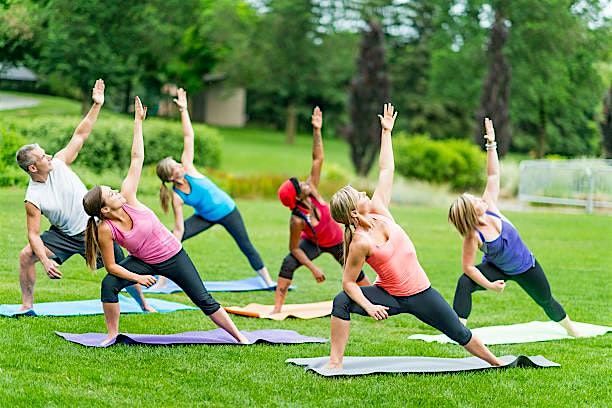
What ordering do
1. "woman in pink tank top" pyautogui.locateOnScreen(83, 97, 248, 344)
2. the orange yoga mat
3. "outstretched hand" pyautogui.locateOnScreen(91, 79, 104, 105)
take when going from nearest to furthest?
"woman in pink tank top" pyautogui.locateOnScreen(83, 97, 248, 344)
"outstretched hand" pyautogui.locateOnScreen(91, 79, 104, 105)
the orange yoga mat

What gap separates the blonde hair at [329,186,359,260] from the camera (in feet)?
21.8

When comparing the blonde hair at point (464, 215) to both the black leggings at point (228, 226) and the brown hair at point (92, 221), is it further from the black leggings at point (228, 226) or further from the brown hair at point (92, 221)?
the black leggings at point (228, 226)

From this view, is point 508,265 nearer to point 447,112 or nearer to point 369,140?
point 369,140

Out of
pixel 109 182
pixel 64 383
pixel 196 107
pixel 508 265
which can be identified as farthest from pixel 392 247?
pixel 196 107

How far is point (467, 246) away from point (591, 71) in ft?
143

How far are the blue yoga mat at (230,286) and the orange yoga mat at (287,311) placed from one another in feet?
3.28

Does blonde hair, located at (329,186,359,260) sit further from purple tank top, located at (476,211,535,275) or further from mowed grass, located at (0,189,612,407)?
purple tank top, located at (476,211,535,275)

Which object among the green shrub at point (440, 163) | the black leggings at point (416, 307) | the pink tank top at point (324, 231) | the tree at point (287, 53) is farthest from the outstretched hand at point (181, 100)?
the tree at point (287, 53)

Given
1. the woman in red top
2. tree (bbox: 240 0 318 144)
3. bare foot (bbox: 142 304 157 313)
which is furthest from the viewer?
tree (bbox: 240 0 318 144)

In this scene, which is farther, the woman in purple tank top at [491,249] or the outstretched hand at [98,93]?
the outstretched hand at [98,93]

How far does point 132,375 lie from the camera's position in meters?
6.73

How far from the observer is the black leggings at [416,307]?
6.80 m

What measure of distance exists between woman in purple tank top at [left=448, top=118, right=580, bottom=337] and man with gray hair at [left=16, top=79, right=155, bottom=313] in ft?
9.74

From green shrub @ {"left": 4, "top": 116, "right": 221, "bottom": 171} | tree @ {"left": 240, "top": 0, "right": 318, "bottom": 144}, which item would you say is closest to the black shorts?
green shrub @ {"left": 4, "top": 116, "right": 221, "bottom": 171}
